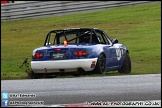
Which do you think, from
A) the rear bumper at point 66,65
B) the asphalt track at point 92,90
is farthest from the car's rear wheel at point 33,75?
the asphalt track at point 92,90

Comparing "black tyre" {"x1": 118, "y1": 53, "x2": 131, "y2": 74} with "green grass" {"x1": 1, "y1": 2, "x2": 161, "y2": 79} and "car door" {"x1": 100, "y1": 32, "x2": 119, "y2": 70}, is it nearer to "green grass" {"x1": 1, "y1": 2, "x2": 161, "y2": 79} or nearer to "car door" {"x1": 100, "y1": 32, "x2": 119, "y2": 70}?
"car door" {"x1": 100, "y1": 32, "x2": 119, "y2": 70}

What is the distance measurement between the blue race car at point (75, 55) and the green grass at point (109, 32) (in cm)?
160

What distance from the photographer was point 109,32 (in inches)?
1035

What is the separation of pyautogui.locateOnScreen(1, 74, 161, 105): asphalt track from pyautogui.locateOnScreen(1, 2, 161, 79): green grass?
4123 mm

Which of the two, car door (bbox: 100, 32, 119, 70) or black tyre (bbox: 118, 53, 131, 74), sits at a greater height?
car door (bbox: 100, 32, 119, 70)

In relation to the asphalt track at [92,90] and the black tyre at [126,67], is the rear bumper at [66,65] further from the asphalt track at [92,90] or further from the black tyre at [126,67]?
the black tyre at [126,67]

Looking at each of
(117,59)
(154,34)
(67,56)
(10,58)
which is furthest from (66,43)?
(154,34)

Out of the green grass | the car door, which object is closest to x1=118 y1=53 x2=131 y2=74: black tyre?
the car door

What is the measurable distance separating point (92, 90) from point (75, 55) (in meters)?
3.81

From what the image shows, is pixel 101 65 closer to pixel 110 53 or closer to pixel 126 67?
pixel 110 53

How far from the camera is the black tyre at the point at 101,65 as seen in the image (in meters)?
13.9

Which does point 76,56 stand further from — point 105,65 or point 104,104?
point 104,104

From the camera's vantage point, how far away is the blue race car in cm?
1375

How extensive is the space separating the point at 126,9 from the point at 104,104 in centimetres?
2383
